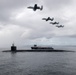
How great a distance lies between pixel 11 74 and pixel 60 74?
65.1ft

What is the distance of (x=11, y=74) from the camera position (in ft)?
206

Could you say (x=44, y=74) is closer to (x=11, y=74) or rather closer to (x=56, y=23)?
(x=11, y=74)

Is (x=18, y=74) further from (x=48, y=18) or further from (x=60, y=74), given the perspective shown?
A: (x=48, y=18)

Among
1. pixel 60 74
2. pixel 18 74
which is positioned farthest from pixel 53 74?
pixel 18 74

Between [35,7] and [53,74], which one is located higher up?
[35,7]

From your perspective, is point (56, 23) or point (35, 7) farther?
point (56, 23)

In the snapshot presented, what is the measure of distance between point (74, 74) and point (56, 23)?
55.0 metres

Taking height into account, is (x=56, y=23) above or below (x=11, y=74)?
above

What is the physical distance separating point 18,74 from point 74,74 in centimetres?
2282

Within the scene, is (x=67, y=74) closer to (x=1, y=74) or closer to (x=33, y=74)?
(x=33, y=74)

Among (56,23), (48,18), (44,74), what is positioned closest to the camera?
(44,74)

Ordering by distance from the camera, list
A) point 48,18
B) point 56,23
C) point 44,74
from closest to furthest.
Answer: point 44,74 → point 48,18 → point 56,23

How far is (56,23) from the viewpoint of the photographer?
368 ft

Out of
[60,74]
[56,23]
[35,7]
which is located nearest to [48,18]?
[56,23]
